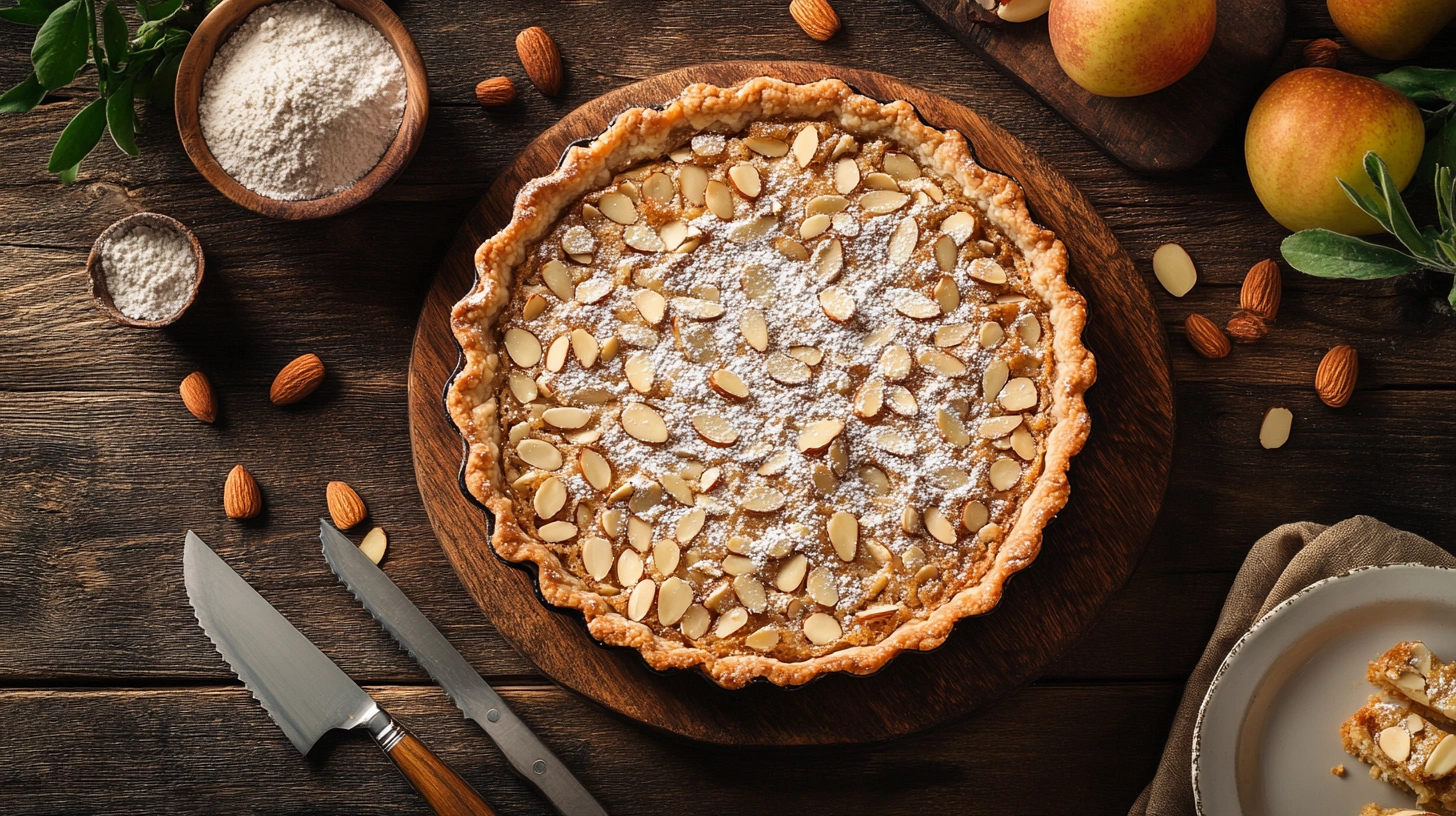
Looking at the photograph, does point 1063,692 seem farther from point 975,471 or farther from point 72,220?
point 72,220

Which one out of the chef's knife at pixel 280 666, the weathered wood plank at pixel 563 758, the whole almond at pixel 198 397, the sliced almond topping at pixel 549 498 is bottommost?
the weathered wood plank at pixel 563 758

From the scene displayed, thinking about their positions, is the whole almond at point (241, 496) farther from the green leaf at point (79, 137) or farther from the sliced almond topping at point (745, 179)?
the sliced almond topping at point (745, 179)

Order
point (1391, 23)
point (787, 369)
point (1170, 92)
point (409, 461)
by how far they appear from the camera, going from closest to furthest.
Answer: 1. point (787, 369)
2. point (1391, 23)
3. point (1170, 92)
4. point (409, 461)

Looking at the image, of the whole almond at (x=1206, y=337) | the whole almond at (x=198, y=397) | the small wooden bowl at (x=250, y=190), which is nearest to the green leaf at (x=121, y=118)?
the small wooden bowl at (x=250, y=190)

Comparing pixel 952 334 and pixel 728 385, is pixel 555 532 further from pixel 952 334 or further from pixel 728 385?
pixel 952 334

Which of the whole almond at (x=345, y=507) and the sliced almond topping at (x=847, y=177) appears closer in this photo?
Answer: the sliced almond topping at (x=847, y=177)

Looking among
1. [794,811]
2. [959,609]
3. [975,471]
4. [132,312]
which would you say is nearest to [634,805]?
[794,811]

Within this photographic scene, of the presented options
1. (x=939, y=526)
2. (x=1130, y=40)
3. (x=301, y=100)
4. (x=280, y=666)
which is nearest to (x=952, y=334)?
(x=939, y=526)

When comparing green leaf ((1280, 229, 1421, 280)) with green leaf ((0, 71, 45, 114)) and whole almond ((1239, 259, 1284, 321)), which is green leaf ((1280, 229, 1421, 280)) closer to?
whole almond ((1239, 259, 1284, 321))
